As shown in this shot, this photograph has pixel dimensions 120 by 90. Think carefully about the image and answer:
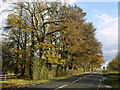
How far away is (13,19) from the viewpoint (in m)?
26.6

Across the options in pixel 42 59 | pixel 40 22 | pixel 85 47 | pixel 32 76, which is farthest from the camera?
pixel 85 47

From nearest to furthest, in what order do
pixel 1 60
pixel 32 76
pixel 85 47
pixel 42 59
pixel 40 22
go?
1. pixel 32 76
2. pixel 42 59
3. pixel 40 22
4. pixel 1 60
5. pixel 85 47

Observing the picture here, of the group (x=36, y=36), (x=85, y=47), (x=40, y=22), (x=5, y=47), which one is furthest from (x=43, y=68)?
(x=85, y=47)

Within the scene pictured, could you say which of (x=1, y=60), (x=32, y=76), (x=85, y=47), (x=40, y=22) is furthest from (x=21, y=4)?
(x=85, y=47)

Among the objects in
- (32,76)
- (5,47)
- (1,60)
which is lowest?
(32,76)

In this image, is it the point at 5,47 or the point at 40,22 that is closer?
the point at 40,22

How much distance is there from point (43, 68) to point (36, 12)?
8907mm

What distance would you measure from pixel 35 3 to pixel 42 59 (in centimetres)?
883

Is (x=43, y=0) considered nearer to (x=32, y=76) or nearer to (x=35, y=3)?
(x=35, y=3)

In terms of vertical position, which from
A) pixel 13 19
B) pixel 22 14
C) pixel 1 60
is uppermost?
pixel 22 14

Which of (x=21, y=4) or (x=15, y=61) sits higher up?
(x=21, y=4)

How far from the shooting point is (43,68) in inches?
1052

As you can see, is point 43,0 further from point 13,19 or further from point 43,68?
point 43,68

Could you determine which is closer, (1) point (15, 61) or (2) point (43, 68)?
(2) point (43, 68)
